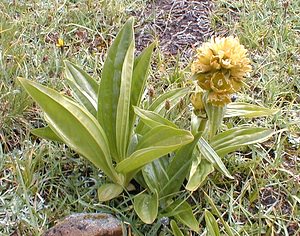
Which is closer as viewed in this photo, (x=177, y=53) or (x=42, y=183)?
(x=42, y=183)

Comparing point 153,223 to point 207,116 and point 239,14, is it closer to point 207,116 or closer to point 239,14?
point 207,116

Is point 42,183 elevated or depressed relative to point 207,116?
depressed

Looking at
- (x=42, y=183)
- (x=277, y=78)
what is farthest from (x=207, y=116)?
(x=277, y=78)

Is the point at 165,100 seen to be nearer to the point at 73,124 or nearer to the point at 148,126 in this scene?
the point at 148,126

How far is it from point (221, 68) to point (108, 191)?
0.55 m

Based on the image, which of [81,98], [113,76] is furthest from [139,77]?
[81,98]

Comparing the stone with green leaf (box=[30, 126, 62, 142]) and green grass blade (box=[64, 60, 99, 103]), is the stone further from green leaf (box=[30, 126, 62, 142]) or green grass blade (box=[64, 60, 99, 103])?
green grass blade (box=[64, 60, 99, 103])

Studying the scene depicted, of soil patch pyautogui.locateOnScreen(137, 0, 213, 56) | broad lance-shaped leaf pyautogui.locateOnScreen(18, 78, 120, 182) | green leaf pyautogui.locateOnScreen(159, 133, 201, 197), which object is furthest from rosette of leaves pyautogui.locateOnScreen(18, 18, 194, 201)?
soil patch pyautogui.locateOnScreen(137, 0, 213, 56)

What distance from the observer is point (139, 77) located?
5.65 ft

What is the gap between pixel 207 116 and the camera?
1.67 m

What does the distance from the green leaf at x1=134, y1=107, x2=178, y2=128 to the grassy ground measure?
29 cm

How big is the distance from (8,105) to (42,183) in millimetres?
389

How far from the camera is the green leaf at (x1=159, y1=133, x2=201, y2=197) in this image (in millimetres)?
1689

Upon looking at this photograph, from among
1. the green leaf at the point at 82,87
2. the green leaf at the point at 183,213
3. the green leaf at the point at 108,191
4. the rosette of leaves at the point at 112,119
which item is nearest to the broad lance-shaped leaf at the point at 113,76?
the rosette of leaves at the point at 112,119
